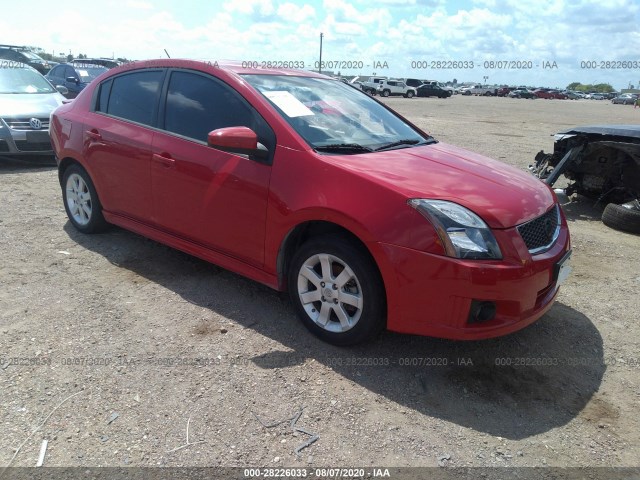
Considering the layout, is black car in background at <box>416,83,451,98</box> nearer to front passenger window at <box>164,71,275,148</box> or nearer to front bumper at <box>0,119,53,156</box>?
front bumper at <box>0,119,53,156</box>

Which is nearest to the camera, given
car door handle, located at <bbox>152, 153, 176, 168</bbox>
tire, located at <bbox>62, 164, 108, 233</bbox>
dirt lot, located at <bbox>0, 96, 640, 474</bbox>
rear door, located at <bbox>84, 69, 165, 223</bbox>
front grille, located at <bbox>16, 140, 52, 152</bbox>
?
dirt lot, located at <bbox>0, 96, 640, 474</bbox>

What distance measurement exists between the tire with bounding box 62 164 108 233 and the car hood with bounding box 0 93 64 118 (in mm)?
3846

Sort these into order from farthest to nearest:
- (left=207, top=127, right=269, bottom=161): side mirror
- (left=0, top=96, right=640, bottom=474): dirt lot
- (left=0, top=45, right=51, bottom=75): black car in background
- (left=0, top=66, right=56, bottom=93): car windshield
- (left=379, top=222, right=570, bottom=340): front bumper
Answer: (left=0, top=45, right=51, bottom=75): black car in background
(left=0, top=66, right=56, bottom=93): car windshield
(left=207, top=127, right=269, bottom=161): side mirror
(left=379, top=222, right=570, bottom=340): front bumper
(left=0, top=96, right=640, bottom=474): dirt lot

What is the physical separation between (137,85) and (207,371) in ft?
8.81

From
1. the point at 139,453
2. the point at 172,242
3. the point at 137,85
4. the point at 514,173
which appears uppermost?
the point at 137,85

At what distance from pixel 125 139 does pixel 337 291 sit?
92.9 inches

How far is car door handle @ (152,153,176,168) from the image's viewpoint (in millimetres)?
3910

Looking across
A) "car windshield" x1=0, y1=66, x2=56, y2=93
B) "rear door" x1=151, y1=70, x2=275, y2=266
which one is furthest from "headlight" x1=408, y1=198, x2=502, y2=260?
"car windshield" x1=0, y1=66, x2=56, y2=93

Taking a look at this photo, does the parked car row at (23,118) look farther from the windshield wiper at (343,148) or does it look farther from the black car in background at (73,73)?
the windshield wiper at (343,148)

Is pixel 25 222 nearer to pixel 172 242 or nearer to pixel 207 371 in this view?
pixel 172 242

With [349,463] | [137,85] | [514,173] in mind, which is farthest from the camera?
[137,85]

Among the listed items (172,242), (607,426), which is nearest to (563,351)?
(607,426)

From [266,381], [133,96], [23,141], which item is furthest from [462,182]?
[23,141]

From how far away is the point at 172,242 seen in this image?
4141 millimetres
